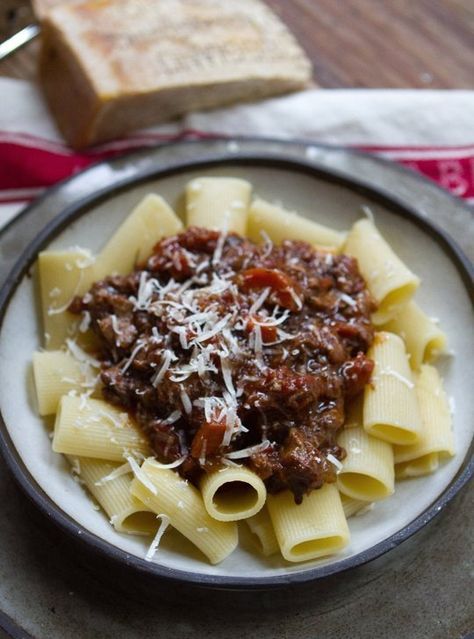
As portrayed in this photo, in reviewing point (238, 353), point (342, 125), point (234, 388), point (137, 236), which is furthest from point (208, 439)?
point (342, 125)

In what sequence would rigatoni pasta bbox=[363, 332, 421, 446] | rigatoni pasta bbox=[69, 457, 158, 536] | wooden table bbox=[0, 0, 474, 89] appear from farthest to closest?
wooden table bbox=[0, 0, 474, 89] < rigatoni pasta bbox=[363, 332, 421, 446] < rigatoni pasta bbox=[69, 457, 158, 536]

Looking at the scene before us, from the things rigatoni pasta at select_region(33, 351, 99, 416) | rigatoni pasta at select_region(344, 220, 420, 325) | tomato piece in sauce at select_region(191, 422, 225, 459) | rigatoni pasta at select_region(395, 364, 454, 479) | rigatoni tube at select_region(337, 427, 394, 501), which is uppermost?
rigatoni pasta at select_region(33, 351, 99, 416)

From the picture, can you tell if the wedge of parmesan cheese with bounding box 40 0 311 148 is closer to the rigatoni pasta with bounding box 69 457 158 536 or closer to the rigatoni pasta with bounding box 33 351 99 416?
the rigatoni pasta with bounding box 33 351 99 416

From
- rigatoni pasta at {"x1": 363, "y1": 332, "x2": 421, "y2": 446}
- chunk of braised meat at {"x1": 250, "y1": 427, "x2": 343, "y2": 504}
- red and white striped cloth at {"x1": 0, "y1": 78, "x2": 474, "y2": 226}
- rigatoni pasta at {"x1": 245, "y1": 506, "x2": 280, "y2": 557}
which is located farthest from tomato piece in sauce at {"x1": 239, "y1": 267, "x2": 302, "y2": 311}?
red and white striped cloth at {"x1": 0, "y1": 78, "x2": 474, "y2": 226}

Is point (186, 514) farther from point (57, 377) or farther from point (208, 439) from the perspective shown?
point (57, 377)

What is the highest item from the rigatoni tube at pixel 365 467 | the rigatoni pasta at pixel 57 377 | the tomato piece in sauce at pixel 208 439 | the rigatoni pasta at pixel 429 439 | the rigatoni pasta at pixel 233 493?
the rigatoni pasta at pixel 57 377

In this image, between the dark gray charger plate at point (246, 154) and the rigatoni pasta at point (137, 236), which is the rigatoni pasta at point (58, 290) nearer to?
the rigatoni pasta at point (137, 236)

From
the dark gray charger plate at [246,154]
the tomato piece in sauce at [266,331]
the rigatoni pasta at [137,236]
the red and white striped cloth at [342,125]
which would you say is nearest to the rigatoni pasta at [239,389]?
the tomato piece in sauce at [266,331]

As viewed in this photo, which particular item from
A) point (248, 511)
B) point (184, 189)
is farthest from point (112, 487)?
point (184, 189)
